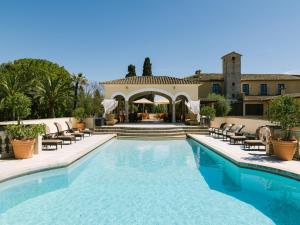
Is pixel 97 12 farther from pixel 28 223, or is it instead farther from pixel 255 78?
pixel 255 78

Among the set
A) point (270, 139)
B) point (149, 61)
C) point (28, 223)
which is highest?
point (149, 61)

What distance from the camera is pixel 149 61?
48.6 metres

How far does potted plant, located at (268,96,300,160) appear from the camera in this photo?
1112 centimetres

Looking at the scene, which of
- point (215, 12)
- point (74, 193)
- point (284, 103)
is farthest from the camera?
point (215, 12)

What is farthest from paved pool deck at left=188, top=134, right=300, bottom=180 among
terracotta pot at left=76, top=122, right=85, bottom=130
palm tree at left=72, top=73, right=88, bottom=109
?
palm tree at left=72, top=73, right=88, bottom=109

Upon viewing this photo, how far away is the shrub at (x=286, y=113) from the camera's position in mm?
11352

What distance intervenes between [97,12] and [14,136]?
13.5 meters

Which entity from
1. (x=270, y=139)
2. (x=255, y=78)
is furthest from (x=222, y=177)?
(x=255, y=78)

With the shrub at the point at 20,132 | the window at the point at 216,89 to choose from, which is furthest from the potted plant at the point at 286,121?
the window at the point at 216,89

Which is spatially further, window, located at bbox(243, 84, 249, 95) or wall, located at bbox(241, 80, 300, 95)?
window, located at bbox(243, 84, 249, 95)

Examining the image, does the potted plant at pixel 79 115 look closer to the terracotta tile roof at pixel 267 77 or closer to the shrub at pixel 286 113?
the shrub at pixel 286 113

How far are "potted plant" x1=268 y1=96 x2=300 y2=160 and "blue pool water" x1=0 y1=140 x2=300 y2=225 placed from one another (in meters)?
1.88

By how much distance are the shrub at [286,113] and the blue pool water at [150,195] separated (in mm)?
2673

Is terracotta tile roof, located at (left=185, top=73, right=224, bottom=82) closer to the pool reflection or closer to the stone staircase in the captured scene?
the stone staircase
